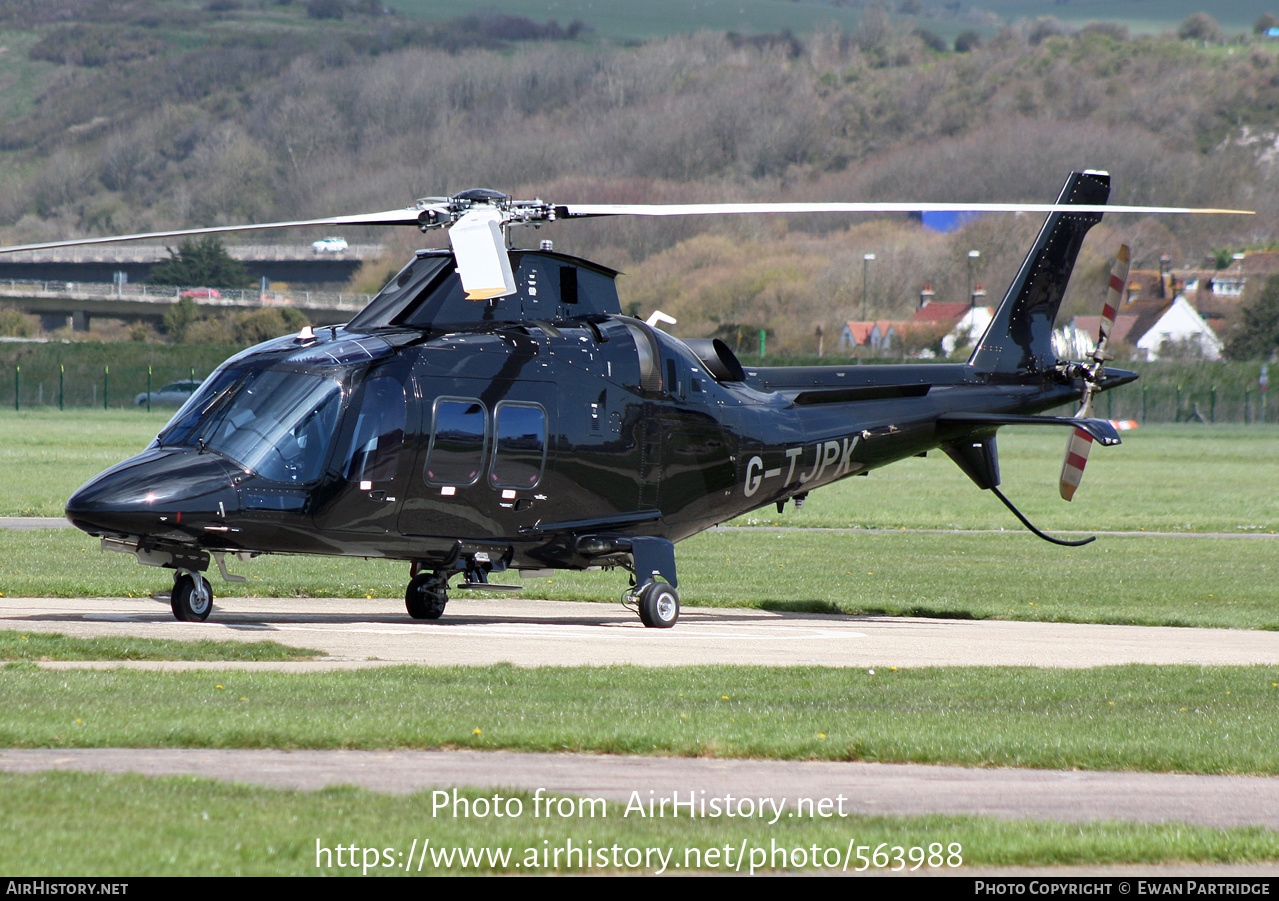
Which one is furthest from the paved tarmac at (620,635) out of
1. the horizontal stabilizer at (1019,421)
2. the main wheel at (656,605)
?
the horizontal stabilizer at (1019,421)

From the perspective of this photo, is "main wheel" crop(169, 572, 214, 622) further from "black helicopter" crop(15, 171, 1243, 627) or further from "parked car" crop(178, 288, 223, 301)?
"parked car" crop(178, 288, 223, 301)

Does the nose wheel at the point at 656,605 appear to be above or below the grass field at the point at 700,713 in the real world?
below

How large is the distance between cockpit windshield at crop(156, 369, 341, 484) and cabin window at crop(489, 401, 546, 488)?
1.86m

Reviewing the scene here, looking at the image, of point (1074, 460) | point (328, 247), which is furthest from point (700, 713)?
point (328, 247)

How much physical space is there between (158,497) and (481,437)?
3393 mm

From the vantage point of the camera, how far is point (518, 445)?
15.6 m

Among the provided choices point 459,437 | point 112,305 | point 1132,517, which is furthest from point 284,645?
point 112,305

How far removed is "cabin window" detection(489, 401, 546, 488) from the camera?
15.4 m

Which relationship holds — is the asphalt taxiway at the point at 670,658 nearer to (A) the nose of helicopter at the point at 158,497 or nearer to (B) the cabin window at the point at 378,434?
(A) the nose of helicopter at the point at 158,497

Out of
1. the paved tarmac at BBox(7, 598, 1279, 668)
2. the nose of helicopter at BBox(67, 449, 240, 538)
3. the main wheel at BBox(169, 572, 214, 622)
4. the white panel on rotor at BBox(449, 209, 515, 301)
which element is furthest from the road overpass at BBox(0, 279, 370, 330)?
the white panel on rotor at BBox(449, 209, 515, 301)

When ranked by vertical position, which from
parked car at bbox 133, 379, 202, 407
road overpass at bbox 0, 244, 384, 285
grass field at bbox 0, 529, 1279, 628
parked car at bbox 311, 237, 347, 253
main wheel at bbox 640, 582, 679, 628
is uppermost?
main wheel at bbox 640, 582, 679, 628

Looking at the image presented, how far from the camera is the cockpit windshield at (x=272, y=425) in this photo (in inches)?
559

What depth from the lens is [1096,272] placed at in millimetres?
113562

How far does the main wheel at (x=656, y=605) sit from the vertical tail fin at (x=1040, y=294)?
718 cm
